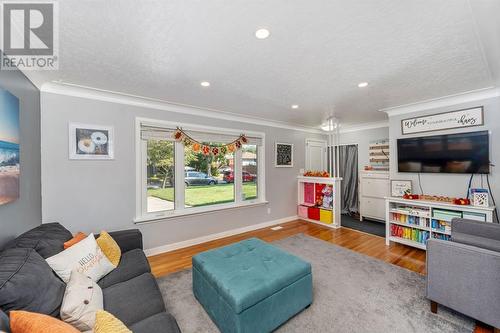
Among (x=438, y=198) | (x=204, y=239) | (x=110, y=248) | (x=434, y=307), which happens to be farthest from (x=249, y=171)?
(x=434, y=307)

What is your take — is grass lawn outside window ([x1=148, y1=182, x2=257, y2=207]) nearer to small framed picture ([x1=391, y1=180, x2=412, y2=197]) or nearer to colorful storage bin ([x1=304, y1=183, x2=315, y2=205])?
colorful storage bin ([x1=304, y1=183, x2=315, y2=205])

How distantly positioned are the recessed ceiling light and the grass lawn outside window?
8.94 feet

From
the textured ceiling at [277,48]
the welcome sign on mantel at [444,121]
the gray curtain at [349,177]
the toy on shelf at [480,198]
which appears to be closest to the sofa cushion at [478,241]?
the toy on shelf at [480,198]

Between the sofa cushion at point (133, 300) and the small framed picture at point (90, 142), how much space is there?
1.87 m

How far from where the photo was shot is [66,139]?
2.65 m

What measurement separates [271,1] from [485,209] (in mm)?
3573

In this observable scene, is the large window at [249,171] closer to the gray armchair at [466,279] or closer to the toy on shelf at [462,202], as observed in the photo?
the gray armchair at [466,279]

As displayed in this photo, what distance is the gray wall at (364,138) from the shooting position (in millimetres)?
5141

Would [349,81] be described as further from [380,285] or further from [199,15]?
[380,285]

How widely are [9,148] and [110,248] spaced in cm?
118

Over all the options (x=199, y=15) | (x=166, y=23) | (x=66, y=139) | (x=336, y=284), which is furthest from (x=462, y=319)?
(x=66, y=139)

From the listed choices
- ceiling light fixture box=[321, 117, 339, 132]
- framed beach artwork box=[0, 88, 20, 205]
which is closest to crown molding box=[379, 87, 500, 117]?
ceiling light fixture box=[321, 117, 339, 132]

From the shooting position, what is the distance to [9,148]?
5.52 ft

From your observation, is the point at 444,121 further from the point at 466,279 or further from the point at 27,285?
the point at 27,285
